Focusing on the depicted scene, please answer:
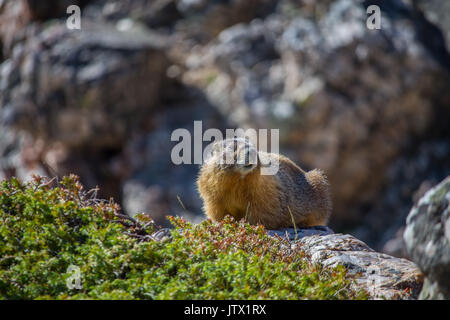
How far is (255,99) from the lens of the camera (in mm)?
22766

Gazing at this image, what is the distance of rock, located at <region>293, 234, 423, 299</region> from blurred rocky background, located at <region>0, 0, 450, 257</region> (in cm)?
1320

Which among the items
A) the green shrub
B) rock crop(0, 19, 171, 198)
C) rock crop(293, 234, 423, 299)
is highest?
rock crop(0, 19, 171, 198)

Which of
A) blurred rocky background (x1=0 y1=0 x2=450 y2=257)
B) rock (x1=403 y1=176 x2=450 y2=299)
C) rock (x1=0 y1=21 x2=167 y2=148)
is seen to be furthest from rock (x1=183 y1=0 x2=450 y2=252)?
rock (x1=403 y1=176 x2=450 y2=299)

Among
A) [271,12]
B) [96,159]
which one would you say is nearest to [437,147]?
[271,12]

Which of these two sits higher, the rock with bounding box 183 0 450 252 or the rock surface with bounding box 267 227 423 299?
the rock with bounding box 183 0 450 252

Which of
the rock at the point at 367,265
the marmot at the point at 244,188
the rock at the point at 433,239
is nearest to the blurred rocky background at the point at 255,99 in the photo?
the marmot at the point at 244,188

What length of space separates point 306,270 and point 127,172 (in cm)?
1901

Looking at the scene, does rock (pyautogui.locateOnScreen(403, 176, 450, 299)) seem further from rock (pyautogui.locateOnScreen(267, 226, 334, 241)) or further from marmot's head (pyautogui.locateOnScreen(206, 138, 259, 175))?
marmot's head (pyautogui.locateOnScreen(206, 138, 259, 175))

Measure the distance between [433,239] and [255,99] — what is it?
18.1 metres

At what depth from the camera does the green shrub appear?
546 cm

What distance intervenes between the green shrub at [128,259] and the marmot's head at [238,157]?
1.65 metres

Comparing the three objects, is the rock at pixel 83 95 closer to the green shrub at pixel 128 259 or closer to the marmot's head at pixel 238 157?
the marmot's head at pixel 238 157

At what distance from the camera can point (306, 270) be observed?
637 cm

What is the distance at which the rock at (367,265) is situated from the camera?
6.20m
